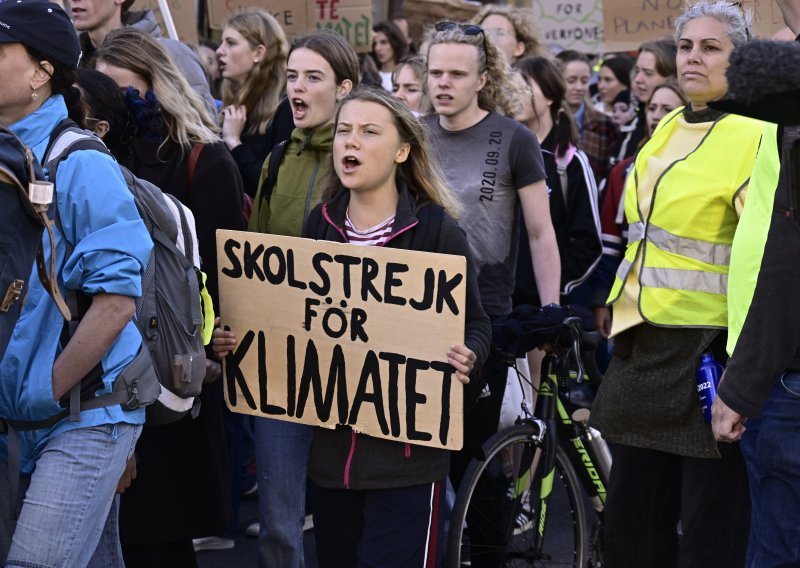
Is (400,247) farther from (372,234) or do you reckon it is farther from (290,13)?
(290,13)

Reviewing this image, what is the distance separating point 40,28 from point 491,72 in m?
2.41

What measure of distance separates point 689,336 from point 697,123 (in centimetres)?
71

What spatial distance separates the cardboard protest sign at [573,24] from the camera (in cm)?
1062

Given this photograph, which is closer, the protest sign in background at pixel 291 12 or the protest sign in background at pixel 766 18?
the protest sign in background at pixel 766 18

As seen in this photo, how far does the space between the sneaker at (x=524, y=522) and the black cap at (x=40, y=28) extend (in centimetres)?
261

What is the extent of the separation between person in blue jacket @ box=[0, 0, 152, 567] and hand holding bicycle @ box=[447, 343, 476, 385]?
3.19 feet

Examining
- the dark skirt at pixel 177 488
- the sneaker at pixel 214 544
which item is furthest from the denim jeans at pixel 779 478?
the sneaker at pixel 214 544

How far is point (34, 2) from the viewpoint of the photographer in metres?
3.45

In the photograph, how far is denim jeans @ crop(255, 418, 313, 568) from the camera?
4637 millimetres

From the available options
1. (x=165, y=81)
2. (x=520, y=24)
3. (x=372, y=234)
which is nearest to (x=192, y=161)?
(x=165, y=81)

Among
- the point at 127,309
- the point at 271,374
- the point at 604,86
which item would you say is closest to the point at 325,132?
the point at 271,374

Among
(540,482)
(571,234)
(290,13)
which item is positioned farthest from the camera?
(290,13)

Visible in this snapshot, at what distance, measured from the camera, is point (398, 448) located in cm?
401

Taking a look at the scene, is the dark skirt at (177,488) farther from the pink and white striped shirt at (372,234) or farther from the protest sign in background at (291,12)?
the protest sign in background at (291,12)
